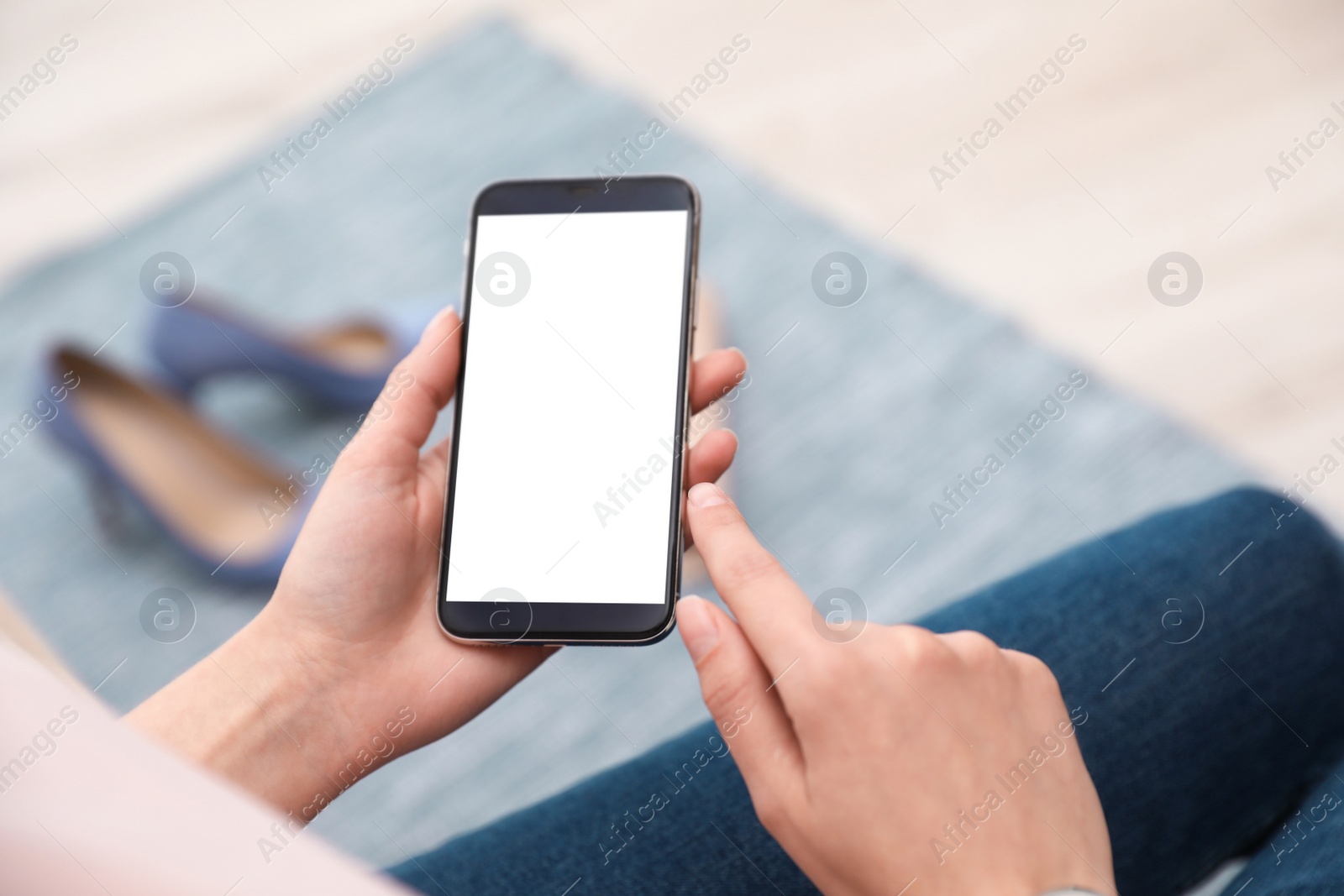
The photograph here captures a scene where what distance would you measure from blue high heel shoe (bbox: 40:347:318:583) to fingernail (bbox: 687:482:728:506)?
0.62 meters

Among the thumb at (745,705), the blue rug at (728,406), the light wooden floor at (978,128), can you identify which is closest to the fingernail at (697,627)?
the thumb at (745,705)

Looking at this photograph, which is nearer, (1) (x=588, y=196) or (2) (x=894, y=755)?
(2) (x=894, y=755)

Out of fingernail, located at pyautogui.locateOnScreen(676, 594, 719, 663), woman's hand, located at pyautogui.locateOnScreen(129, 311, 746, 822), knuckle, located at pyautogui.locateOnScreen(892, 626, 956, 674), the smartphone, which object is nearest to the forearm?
woman's hand, located at pyautogui.locateOnScreen(129, 311, 746, 822)

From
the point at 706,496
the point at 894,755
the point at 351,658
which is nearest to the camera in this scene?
the point at 894,755

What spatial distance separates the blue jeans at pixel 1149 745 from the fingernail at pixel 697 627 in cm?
19

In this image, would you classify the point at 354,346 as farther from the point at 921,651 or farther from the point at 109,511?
the point at 921,651

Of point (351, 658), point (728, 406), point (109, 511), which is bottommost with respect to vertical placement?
point (109, 511)

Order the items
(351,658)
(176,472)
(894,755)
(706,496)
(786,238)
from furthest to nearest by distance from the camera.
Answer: (786,238) → (176,472) → (351,658) → (706,496) → (894,755)

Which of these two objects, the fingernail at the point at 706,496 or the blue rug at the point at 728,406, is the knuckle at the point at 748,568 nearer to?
the fingernail at the point at 706,496

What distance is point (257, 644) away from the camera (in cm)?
67

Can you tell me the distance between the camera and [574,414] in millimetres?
682

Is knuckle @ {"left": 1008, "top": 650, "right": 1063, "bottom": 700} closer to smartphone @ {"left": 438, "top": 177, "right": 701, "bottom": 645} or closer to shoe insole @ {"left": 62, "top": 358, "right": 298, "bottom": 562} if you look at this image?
smartphone @ {"left": 438, "top": 177, "right": 701, "bottom": 645}

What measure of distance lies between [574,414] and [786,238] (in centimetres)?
65

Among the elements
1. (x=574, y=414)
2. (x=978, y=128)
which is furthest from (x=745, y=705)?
(x=978, y=128)
